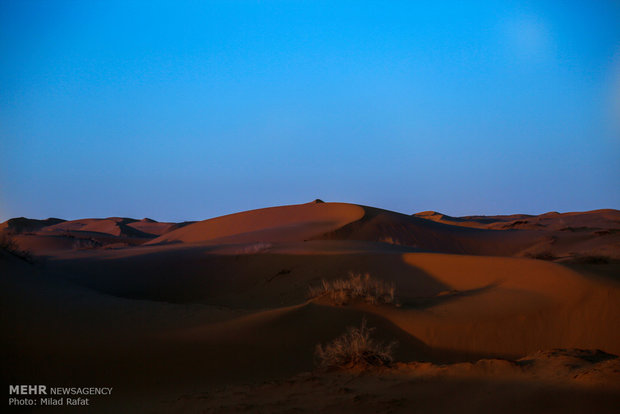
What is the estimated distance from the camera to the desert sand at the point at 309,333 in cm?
463

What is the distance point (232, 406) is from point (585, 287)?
305 inches

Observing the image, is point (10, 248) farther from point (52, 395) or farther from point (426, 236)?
point (426, 236)

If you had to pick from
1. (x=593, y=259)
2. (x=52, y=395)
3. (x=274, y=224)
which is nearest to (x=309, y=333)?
(x=52, y=395)

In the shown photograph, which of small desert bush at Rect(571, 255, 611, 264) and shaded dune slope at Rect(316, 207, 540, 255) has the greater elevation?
shaded dune slope at Rect(316, 207, 540, 255)

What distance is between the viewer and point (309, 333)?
24.4 feet

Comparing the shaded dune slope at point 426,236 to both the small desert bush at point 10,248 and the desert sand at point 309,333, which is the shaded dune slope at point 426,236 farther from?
the small desert bush at point 10,248

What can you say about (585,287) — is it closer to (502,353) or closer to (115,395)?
(502,353)

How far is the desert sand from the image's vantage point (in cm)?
463

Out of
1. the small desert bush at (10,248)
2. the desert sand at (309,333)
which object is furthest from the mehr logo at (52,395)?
the small desert bush at (10,248)

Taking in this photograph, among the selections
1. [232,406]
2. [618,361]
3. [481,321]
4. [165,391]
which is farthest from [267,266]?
[618,361]

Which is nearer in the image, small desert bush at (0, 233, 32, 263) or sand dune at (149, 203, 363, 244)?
small desert bush at (0, 233, 32, 263)

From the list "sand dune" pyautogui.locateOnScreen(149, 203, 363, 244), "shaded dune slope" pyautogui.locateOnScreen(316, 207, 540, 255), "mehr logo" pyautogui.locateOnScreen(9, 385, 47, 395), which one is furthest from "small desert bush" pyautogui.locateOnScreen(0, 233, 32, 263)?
"shaded dune slope" pyautogui.locateOnScreen(316, 207, 540, 255)

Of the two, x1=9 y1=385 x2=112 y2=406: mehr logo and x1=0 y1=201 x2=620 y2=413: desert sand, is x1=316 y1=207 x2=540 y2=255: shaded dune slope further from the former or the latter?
x1=9 y1=385 x2=112 y2=406: mehr logo

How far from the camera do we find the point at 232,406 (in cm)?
479
